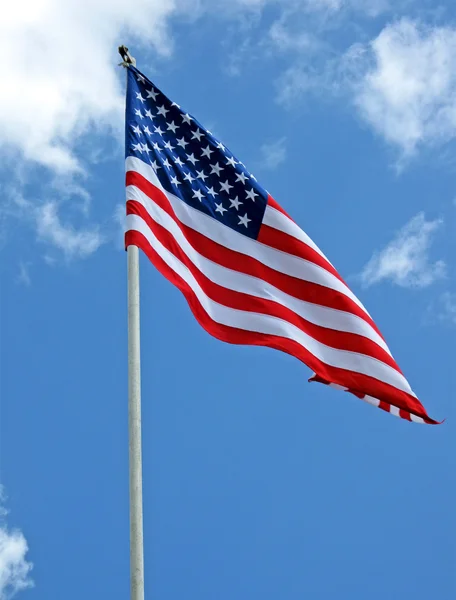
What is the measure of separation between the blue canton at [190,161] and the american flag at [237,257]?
0.05 feet

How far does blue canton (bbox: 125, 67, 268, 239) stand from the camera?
14.6m

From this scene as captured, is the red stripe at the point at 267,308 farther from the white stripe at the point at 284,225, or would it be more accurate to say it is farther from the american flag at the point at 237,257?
the white stripe at the point at 284,225

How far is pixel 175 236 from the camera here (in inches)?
550

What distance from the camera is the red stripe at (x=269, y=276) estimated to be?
46.9 ft

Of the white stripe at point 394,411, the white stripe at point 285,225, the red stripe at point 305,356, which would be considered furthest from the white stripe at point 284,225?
the white stripe at point 394,411

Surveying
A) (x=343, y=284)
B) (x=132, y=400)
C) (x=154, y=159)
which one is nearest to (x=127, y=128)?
(x=154, y=159)

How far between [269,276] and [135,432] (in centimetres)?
413

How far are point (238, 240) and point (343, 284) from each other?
1.67 metres

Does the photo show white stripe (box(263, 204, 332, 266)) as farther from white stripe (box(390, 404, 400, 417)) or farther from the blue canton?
white stripe (box(390, 404, 400, 417))

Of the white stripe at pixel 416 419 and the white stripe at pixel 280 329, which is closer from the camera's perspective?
the white stripe at pixel 280 329

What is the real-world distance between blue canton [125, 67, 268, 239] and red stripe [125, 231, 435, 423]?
173 cm

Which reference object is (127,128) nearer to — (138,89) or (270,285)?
(138,89)

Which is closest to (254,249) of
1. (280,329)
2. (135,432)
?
(280,329)

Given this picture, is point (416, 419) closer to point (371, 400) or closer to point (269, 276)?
point (371, 400)
